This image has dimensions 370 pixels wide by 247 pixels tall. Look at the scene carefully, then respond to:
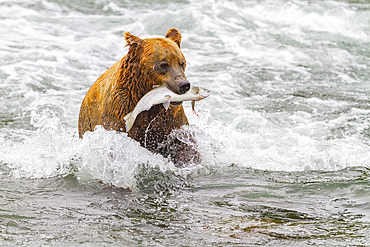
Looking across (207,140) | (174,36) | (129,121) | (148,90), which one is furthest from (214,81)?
(129,121)

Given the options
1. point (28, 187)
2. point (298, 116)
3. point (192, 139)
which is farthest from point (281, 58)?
point (28, 187)

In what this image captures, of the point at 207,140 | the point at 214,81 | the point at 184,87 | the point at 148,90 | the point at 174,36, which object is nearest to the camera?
the point at 184,87

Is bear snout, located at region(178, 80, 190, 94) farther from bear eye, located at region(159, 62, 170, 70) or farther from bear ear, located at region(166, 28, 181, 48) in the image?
bear ear, located at region(166, 28, 181, 48)

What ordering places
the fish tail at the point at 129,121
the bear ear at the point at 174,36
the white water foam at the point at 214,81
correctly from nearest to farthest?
the fish tail at the point at 129,121, the bear ear at the point at 174,36, the white water foam at the point at 214,81

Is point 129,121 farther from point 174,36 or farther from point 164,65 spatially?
point 174,36

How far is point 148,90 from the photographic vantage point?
5418 millimetres

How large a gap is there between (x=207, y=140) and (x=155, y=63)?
4.23 feet

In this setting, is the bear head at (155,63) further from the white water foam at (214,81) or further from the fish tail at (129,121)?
the white water foam at (214,81)

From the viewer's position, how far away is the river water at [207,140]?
4.46 m

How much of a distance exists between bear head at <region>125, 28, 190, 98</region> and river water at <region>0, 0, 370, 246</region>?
2.02ft

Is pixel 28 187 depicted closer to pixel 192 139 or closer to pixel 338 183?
pixel 192 139

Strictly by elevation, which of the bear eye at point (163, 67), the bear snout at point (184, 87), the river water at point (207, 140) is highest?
the bear eye at point (163, 67)

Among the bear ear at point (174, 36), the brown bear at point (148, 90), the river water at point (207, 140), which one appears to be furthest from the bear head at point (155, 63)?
the river water at point (207, 140)

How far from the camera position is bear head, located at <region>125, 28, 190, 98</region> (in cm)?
524
